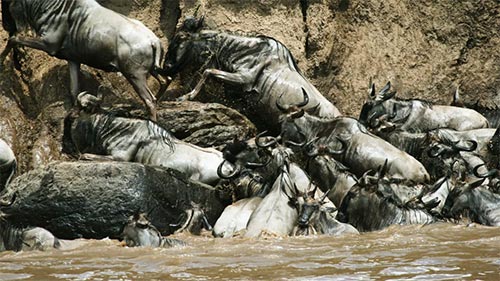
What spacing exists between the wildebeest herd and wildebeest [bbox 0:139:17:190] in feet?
0.05

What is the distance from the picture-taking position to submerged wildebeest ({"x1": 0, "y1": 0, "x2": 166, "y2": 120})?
48.8ft

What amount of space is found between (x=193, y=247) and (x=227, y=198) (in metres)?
2.68

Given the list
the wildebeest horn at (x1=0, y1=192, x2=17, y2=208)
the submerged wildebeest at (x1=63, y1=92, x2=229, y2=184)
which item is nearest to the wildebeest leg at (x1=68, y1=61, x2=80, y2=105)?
the submerged wildebeest at (x1=63, y1=92, x2=229, y2=184)

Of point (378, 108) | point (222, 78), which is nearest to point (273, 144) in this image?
point (222, 78)

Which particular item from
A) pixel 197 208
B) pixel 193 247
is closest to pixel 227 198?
pixel 197 208

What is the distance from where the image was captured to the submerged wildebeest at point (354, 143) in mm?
14273

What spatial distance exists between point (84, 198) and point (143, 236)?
3.84ft

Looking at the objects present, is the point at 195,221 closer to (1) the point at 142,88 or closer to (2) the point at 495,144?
(1) the point at 142,88

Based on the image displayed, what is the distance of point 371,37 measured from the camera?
17797 millimetres

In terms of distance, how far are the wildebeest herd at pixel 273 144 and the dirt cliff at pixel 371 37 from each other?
98cm

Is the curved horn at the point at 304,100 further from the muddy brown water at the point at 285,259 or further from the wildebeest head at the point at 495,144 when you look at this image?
the muddy brown water at the point at 285,259

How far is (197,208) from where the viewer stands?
1259 centimetres

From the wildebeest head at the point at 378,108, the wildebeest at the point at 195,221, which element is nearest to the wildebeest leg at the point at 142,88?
the wildebeest at the point at 195,221

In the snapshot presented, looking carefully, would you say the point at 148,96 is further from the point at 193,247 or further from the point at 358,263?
the point at 358,263
